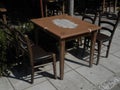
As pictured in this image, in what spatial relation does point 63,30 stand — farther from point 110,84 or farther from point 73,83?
point 110,84

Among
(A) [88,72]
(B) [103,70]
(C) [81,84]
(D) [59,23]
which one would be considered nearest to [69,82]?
(C) [81,84]

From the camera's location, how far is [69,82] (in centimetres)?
314

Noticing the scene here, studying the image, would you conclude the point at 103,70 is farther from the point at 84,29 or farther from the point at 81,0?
the point at 81,0

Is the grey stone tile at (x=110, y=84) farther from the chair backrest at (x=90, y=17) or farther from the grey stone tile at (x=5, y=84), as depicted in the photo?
the grey stone tile at (x=5, y=84)

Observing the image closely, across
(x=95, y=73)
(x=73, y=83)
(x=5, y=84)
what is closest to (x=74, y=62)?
(x=95, y=73)

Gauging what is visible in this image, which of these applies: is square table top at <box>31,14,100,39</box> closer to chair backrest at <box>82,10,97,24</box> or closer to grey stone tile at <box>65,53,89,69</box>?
chair backrest at <box>82,10,97,24</box>

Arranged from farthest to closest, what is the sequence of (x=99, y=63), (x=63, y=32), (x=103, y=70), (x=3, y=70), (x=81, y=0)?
(x=81, y=0), (x=99, y=63), (x=103, y=70), (x=3, y=70), (x=63, y=32)

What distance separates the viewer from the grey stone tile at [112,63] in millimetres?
3559

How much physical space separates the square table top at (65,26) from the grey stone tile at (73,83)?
837 mm

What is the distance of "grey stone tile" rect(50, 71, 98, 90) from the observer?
119 inches

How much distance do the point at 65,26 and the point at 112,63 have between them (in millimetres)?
1324

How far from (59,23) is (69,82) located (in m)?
1.12

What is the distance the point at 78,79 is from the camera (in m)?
3.23

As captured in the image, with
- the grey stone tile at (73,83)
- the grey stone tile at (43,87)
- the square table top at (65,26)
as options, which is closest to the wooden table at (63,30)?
the square table top at (65,26)
